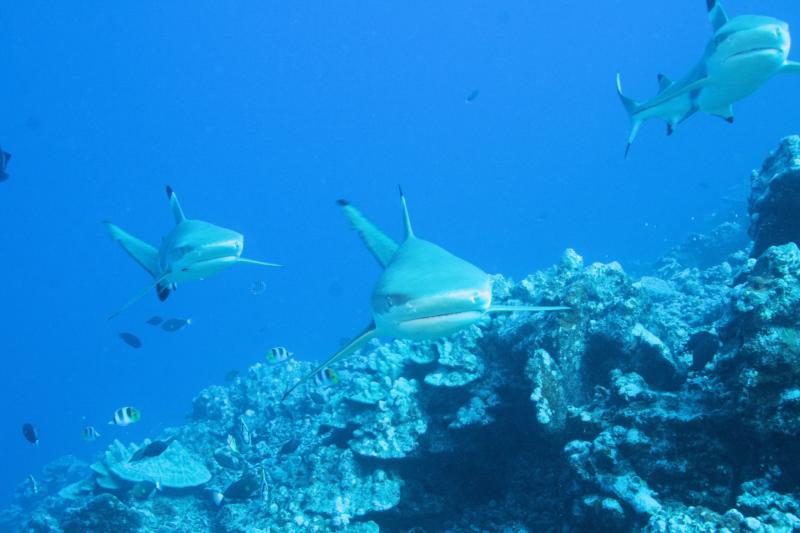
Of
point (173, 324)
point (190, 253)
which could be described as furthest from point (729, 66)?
point (173, 324)

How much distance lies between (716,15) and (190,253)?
659 cm

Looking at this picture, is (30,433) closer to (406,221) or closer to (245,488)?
(245,488)

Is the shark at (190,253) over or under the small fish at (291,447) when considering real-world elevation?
over

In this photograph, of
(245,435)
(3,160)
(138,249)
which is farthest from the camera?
(245,435)

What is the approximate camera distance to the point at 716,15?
5074 mm

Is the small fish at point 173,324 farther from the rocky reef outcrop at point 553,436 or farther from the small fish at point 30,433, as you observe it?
the rocky reef outcrop at point 553,436

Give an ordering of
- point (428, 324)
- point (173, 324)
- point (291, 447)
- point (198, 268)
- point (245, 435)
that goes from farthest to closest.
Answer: point (173, 324), point (245, 435), point (291, 447), point (198, 268), point (428, 324)

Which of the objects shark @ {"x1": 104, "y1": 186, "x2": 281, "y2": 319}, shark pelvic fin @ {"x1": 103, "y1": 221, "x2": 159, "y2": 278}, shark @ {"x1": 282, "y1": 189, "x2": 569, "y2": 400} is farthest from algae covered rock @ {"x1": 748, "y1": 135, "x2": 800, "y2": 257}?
shark pelvic fin @ {"x1": 103, "y1": 221, "x2": 159, "y2": 278}

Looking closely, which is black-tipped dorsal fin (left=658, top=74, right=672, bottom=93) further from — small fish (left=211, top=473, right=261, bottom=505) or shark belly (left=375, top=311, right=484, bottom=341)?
small fish (left=211, top=473, right=261, bottom=505)

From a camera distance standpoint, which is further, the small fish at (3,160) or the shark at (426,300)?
the small fish at (3,160)

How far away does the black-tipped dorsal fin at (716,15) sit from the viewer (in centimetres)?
497

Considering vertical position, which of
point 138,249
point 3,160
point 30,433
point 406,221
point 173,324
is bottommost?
point 406,221

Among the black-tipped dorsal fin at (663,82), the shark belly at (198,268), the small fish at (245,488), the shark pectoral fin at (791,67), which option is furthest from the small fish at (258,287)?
the shark pectoral fin at (791,67)

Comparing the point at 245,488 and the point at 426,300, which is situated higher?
the point at 245,488
